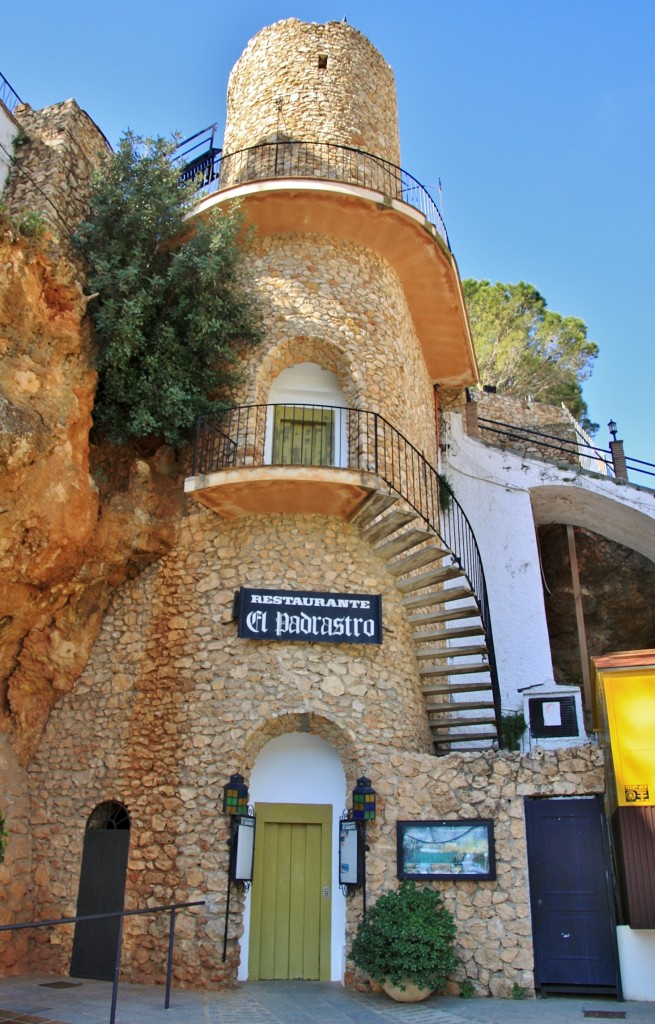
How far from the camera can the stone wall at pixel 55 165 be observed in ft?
41.9

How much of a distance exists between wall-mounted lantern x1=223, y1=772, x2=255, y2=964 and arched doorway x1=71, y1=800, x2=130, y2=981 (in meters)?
1.43

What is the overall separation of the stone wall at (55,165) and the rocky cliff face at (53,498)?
1.75 m

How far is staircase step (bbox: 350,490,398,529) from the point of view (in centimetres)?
1066

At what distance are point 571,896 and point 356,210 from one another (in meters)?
10.1

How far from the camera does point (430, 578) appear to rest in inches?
432

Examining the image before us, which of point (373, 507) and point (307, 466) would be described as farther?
point (373, 507)

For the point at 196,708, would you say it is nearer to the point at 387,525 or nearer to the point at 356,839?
the point at 356,839

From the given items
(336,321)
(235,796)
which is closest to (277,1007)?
(235,796)

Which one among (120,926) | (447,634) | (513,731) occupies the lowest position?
(120,926)

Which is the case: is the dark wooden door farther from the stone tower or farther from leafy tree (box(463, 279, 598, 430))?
leafy tree (box(463, 279, 598, 430))

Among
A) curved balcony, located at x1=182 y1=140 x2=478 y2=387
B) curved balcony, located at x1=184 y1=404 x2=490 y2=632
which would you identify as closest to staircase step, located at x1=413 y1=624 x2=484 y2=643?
curved balcony, located at x1=184 y1=404 x2=490 y2=632

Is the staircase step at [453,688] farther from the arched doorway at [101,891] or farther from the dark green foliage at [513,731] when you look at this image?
the arched doorway at [101,891]

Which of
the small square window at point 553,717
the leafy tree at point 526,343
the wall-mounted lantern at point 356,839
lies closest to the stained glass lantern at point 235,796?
the wall-mounted lantern at point 356,839

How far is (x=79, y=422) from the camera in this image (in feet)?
35.7
